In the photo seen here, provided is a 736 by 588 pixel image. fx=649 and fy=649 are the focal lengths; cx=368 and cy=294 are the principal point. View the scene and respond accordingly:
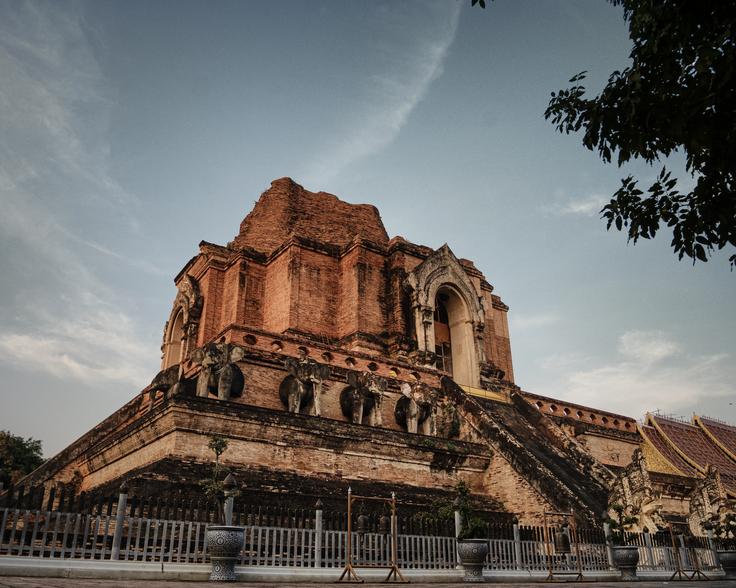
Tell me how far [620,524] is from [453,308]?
44.8 ft

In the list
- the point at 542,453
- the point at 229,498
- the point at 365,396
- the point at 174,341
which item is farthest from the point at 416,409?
the point at 174,341

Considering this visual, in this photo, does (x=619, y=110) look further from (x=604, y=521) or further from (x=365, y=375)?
(x=365, y=375)

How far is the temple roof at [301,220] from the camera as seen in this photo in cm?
2645

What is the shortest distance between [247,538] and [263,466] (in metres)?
3.32

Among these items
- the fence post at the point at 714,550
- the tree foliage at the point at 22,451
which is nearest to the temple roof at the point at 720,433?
the fence post at the point at 714,550

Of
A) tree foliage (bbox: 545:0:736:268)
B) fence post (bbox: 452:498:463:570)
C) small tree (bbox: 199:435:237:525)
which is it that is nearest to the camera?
tree foliage (bbox: 545:0:736:268)

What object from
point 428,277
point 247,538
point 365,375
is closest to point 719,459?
point 428,277

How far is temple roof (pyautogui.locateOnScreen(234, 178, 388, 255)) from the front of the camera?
26453 millimetres

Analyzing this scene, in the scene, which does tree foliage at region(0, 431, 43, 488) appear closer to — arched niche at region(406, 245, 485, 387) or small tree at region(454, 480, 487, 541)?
arched niche at region(406, 245, 485, 387)

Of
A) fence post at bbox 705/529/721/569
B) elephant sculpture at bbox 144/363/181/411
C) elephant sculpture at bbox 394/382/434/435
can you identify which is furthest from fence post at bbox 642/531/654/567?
elephant sculpture at bbox 144/363/181/411

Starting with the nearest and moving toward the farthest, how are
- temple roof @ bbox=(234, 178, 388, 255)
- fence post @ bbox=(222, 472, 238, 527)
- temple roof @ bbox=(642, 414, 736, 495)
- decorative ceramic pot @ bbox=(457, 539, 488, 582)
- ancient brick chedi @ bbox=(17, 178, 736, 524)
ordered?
1. fence post @ bbox=(222, 472, 238, 527)
2. decorative ceramic pot @ bbox=(457, 539, 488, 582)
3. ancient brick chedi @ bbox=(17, 178, 736, 524)
4. temple roof @ bbox=(642, 414, 736, 495)
5. temple roof @ bbox=(234, 178, 388, 255)

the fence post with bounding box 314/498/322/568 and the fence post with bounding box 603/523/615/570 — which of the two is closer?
the fence post with bounding box 314/498/322/568

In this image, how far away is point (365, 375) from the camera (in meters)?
17.6

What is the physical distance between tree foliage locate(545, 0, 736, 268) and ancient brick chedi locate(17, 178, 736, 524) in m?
7.99
